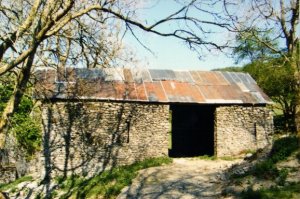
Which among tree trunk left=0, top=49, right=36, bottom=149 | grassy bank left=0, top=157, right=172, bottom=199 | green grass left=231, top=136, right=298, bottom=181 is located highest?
tree trunk left=0, top=49, right=36, bottom=149

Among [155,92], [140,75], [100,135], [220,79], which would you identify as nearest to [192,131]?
[220,79]

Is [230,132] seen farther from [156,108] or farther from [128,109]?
[128,109]

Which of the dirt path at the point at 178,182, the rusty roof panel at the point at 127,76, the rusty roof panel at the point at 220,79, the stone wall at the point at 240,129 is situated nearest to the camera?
the dirt path at the point at 178,182

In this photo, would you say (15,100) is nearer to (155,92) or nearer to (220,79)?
(155,92)

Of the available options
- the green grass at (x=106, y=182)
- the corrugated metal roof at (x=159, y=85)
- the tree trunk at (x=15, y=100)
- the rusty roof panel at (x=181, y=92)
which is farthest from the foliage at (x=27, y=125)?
the tree trunk at (x=15, y=100)

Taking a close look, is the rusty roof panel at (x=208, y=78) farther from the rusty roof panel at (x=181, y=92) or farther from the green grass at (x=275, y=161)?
the green grass at (x=275, y=161)

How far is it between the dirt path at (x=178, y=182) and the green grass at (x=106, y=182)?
37cm

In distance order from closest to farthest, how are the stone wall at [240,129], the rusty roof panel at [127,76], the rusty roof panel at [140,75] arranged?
the stone wall at [240,129], the rusty roof panel at [127,76], the rusty roof panel at [140,75]

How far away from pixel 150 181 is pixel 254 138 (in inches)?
269

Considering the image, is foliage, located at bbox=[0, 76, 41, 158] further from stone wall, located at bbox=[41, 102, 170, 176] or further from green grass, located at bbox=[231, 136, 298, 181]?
green grass, located at bbox=[231, 136, 298, 181]

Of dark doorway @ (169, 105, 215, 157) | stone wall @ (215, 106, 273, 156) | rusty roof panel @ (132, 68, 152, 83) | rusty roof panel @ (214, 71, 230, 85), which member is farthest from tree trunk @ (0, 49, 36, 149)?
rusty roof panel @ (214, 71, 230, 85)

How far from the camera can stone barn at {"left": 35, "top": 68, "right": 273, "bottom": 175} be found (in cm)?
1413

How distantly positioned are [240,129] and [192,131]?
3461mm

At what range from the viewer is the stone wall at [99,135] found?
14070mm
